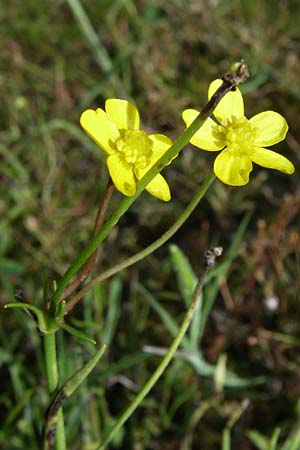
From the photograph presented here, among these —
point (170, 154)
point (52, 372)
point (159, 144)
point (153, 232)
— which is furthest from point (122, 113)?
point (153, 232)

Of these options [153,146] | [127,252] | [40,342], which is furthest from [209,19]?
[153,146]

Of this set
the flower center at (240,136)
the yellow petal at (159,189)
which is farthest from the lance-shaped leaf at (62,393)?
the flower center at (240,136)

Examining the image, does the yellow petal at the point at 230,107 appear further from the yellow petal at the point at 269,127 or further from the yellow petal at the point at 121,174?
the yellow petal at the point at 121,174

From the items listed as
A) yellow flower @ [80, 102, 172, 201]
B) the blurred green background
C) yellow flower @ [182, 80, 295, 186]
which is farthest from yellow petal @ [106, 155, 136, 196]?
the blurred green background

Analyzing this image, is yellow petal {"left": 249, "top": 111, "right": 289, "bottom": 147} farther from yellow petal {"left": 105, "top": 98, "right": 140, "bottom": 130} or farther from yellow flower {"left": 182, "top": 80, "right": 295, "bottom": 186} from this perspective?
yellow petal {"left": 105, "top": 98, "right": 140, "bottom": 130}

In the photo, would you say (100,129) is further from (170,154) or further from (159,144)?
(170,154)

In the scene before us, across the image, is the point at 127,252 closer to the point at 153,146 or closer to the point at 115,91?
the point at 115,91
